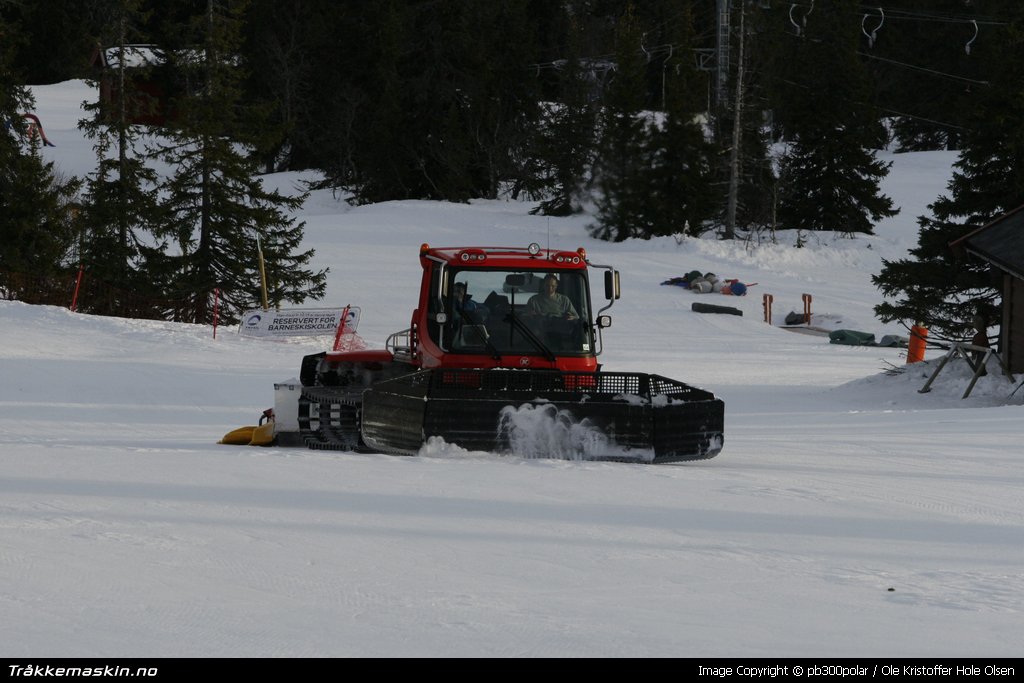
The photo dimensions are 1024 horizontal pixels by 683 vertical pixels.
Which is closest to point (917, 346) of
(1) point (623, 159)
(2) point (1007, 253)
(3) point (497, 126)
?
(2) point (1007, 253)

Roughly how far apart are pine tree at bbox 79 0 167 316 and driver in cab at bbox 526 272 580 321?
17.5 meters

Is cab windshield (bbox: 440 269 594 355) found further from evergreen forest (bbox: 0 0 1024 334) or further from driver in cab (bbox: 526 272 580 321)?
evergreen forest (bbox: 0 0 1024 334)

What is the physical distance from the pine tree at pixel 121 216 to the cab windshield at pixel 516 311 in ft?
56.5

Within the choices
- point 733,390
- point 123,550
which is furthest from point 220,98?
point 123,550

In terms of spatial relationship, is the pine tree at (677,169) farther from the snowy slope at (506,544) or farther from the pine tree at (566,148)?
the snowy slope at (506,544)

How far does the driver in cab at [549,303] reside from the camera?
35.5ft

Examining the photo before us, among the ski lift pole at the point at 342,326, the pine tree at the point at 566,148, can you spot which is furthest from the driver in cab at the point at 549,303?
the pine tree at the point at 566,148

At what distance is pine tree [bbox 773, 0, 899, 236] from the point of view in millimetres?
42062

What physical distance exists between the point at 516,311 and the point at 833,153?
33.5 meters

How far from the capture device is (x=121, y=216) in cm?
2823

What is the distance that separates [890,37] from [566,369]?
183 feet

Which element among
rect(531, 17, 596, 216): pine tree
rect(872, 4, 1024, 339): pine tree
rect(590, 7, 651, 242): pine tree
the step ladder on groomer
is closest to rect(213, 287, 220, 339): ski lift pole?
rect(872, 4, 1024, 339): pine tree

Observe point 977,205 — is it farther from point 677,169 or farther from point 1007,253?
point 677,169

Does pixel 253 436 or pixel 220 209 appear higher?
pixel 220 209
